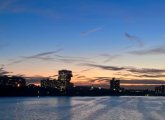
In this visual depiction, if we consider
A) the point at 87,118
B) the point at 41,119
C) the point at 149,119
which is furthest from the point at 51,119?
the point at 149,119

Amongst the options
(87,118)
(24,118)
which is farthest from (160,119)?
(24,118)

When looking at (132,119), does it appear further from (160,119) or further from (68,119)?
(68,119)

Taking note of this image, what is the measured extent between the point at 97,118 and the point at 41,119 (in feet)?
46.2

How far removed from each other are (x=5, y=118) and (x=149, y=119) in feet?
118

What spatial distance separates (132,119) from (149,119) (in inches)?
173

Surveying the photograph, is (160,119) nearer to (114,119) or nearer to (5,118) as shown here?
(114,119)

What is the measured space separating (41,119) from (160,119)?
29049 mm

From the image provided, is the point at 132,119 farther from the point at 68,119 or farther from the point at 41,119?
the point at 41,119

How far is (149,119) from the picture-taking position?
92.1 meters

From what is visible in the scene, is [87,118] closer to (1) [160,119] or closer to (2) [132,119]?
(2) [132,119]

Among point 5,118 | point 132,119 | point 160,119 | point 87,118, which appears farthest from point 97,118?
point 5,118

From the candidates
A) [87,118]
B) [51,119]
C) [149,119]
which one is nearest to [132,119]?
[149,119]

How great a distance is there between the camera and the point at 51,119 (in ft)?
299

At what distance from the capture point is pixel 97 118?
93062mm
